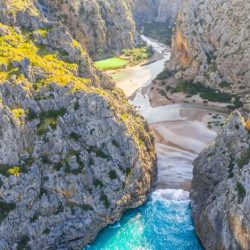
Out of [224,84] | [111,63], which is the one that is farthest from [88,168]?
[111,63]

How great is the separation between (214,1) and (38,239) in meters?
109

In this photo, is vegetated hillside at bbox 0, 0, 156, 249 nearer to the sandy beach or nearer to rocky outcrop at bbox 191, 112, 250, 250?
the sandy beach

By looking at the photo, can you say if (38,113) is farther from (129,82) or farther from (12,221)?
(129,82)

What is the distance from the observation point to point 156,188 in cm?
8344

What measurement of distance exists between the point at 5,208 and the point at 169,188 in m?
32.3

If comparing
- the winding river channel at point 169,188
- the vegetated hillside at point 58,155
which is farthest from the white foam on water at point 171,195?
the vegetated hillside at point 58,155

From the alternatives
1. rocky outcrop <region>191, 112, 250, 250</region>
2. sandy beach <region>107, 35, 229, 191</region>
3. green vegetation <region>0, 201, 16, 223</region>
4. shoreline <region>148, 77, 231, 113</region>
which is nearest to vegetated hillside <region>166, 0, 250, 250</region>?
rocky outcrop <region>191, 112, 250, 250</region>

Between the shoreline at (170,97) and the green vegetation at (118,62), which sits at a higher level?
the shoreline at (170,97)

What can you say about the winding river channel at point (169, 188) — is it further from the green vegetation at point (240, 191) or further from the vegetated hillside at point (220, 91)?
the green vegetation at point (240, 191)

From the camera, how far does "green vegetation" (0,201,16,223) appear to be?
63.4 meters

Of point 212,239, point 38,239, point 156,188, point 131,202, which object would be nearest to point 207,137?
point 156,188

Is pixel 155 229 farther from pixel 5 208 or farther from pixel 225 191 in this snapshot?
pixel 5 208

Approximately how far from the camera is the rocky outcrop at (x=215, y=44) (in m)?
132

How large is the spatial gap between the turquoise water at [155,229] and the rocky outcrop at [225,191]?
233 centimetres
